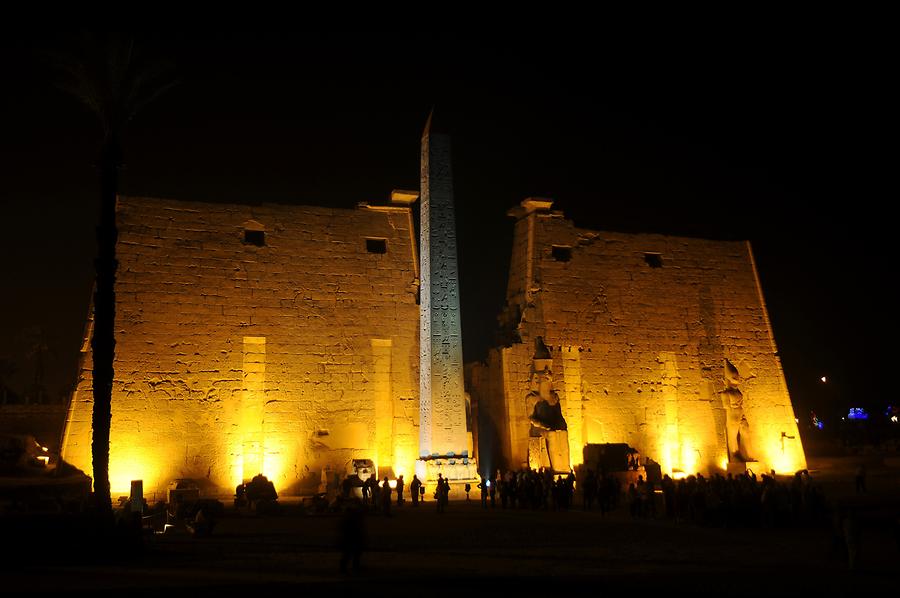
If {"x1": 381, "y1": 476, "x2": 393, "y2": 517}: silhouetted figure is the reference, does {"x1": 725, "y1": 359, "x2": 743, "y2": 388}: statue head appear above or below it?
above

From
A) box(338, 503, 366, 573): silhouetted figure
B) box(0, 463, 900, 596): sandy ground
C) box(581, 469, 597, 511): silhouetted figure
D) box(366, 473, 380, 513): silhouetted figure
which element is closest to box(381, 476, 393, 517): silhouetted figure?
box(0, 463, 900, 596): sandy ground

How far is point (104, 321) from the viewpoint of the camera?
30.4ft

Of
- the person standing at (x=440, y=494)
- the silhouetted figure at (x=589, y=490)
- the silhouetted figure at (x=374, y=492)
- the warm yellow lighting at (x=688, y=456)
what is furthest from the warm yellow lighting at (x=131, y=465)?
the warm yellow lighting at (x=688, y=456)

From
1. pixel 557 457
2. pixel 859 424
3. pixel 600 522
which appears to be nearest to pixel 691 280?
pixel 557 457

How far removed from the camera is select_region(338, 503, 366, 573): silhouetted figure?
6297 mm

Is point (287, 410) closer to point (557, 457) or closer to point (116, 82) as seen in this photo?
point (557, 457)

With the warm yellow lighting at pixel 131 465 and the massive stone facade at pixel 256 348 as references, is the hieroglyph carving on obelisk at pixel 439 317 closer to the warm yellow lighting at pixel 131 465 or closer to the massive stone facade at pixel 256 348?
the massive stone facade at pixel 256 348

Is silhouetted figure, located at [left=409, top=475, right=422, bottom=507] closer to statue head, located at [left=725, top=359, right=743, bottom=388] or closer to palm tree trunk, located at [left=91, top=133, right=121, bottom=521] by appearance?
palm tree trunk, located at [left=91, top=133, right=121, bottom=521]

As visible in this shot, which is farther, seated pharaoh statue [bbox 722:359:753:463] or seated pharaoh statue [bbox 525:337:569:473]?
seated pharaoh statue [bbox 722:359:753:463]

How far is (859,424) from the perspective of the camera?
31234 mm

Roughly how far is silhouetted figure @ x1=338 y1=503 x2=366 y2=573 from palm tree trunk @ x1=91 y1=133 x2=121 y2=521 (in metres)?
3.77

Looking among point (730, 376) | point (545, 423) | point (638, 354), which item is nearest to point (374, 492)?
point (545, 423)

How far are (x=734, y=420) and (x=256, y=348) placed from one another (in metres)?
10.1

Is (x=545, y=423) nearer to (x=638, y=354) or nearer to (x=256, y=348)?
(x=638, y=354)
